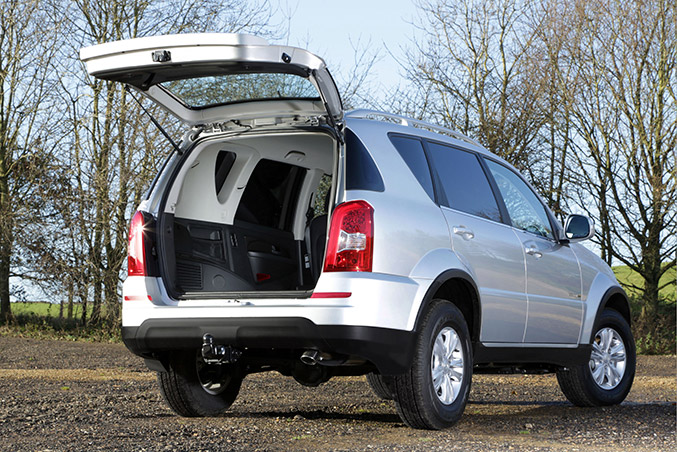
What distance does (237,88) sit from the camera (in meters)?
5.82

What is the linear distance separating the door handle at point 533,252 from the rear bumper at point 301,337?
1.80 m

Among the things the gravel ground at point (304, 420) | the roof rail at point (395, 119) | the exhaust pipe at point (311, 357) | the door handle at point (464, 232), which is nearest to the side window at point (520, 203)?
the roof rail at point (395, 119)

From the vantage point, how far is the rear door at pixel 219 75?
504 cm

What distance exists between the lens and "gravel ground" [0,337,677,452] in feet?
17.2

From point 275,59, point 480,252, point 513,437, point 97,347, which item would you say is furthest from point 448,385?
point 97,347

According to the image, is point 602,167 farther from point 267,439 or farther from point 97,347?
point 267,439

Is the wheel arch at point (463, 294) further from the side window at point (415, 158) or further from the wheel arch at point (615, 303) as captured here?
the wheel arch at point (615, 303)

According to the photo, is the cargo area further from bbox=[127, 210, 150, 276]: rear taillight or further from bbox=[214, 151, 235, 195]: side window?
bbox=[127, 210, 150, 276]: rear taillight

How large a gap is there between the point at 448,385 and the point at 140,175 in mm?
12507

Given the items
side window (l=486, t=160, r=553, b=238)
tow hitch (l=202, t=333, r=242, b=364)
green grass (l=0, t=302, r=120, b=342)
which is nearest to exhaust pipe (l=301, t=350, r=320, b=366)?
tow hitch (l=202, t=333, r=242, b=364)

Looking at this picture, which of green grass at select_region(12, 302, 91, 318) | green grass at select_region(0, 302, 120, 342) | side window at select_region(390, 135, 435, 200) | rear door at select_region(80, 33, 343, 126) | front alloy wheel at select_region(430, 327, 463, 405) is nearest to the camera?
rear door at select_region(80, 33, 343, 126)

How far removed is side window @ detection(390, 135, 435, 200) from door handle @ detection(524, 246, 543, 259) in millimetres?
1251

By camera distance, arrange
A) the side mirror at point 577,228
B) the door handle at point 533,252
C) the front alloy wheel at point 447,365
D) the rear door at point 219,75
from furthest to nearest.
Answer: the side mirror at point 577,228, the door handle at point 533,252, the front alloy wheel at point 447,365, the rear door at point 219,75

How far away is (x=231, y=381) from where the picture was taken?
6734 millimetres
